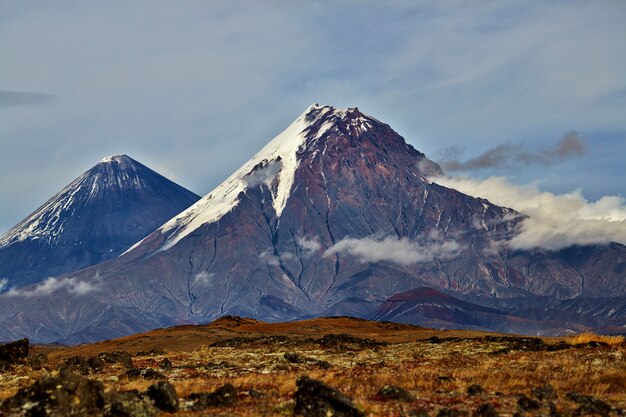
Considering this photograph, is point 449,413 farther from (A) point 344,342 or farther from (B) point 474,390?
(A) point 344,342

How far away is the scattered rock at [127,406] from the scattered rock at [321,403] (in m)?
4.42

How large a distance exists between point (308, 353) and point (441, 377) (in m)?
21.4

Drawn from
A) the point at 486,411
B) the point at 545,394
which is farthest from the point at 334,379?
the point at 486,411

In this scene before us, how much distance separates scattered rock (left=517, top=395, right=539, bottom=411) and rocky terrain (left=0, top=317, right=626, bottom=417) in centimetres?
3

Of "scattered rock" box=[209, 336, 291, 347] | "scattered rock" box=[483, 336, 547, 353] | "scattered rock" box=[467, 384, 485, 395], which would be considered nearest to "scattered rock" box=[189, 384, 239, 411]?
"scattered rock" box=[467, 384, 485, 395]

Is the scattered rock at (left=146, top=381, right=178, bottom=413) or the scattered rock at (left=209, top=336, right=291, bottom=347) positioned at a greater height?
the scattered rock at (left=209, top=336, right=291, bottom=347)

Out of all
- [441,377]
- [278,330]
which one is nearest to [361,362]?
[441,377]

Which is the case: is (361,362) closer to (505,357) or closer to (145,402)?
(505,357)

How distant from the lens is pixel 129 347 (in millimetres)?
78688

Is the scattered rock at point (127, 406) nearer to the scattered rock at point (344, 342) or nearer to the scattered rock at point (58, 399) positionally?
the scattered rock at point (58, 399)

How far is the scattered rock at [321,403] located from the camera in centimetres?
2859

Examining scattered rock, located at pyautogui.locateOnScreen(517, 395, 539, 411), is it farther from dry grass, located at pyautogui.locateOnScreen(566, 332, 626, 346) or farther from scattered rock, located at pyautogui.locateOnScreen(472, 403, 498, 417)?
dry grass, located at pyautogui.locateOnScreen(566, 332, 626, 346)

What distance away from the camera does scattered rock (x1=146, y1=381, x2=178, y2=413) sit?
30.7 m

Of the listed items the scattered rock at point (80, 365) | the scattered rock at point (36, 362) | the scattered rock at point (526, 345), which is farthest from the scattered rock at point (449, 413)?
the scattered rock at point (36, 362)
